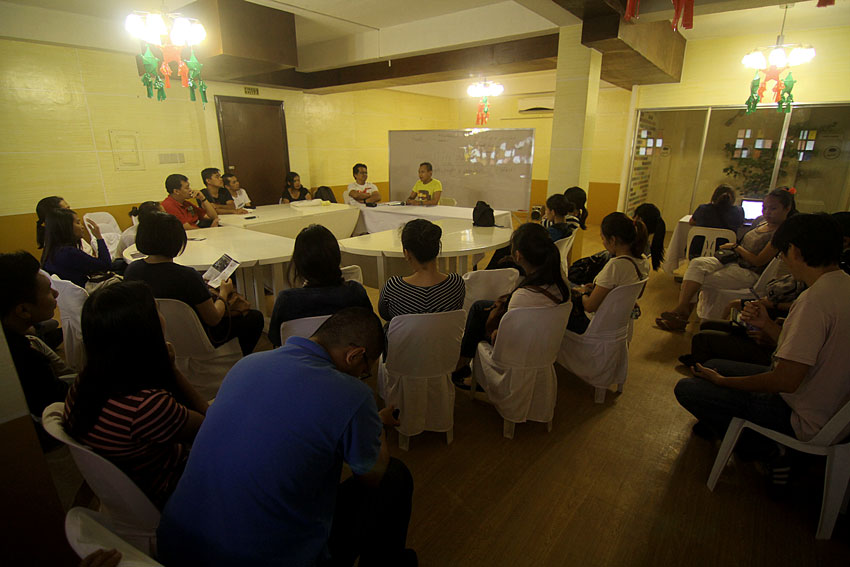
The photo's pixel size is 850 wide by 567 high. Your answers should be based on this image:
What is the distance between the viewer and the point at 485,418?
2295mm

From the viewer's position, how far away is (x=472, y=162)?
19.1ft

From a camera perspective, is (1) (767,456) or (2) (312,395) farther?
(1) (767,456)

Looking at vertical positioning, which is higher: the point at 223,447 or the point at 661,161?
the point at 661,161

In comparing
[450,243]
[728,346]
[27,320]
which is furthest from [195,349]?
[728,346]

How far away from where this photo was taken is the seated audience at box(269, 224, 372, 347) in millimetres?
1861

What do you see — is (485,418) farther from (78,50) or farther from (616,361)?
(78,50)

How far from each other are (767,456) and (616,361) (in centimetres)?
76

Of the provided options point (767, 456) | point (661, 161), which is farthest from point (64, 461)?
point (661, 161)

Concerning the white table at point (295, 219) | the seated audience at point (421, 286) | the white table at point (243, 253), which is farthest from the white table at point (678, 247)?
the white table at point (243, 253)

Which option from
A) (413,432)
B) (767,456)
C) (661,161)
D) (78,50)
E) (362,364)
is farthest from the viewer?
(661,161)

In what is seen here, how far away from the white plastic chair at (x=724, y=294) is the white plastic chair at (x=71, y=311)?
400 cm

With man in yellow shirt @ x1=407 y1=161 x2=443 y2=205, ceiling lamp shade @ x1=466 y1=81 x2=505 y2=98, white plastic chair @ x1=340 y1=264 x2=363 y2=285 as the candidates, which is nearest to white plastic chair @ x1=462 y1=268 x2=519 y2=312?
white plastic chair @ x1=340 y1=264 x2=363 y2=285

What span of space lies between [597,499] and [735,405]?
0.69 metres

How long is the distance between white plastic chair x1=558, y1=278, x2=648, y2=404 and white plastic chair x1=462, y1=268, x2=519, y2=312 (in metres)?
0.45
